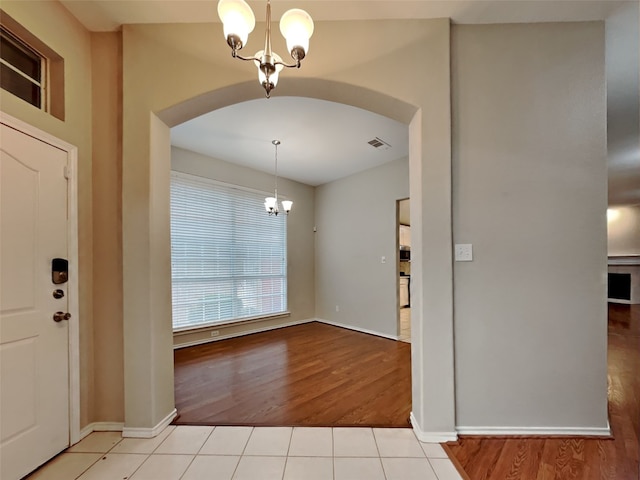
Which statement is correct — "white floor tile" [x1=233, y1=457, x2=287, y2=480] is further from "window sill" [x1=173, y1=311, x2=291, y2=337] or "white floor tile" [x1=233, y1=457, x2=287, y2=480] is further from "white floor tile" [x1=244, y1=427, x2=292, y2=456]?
"window sill" [x1=173, y1=311, x2=291, y2=337]

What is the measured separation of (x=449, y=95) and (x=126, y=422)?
3.40 m

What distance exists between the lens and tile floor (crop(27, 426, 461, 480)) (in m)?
1.61

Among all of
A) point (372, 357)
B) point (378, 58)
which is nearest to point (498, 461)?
point (372, 357)

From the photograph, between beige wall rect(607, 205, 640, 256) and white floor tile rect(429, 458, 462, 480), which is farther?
beige wall rect(607, 205, 640, 256)

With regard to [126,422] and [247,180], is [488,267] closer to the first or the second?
[126,422]

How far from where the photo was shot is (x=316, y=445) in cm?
185

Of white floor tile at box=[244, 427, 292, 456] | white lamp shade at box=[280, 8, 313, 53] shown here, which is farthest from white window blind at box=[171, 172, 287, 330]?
white lamp shade at box=[280, 8, 313, 53]

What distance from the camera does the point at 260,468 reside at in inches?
65.0

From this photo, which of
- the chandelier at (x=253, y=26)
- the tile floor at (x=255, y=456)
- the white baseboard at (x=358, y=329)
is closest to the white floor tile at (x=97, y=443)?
the tile floor at (x=255, y=456)

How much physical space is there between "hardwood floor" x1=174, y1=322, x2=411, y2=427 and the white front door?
838 mm

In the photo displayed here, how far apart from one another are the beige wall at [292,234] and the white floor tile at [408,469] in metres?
3.37

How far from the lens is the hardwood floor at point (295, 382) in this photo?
2.21m

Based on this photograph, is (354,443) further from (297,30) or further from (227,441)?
(297,30)

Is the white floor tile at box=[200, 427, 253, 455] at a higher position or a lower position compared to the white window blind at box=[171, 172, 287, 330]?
lower
